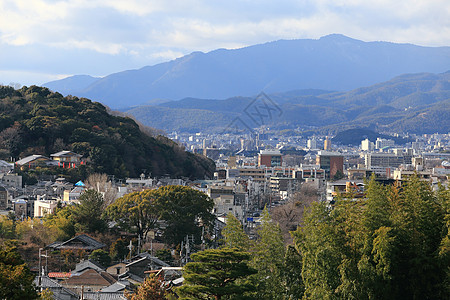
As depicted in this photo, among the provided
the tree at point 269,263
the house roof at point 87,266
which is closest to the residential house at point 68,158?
the house roof at point 87,266

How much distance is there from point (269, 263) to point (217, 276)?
2.54 meters

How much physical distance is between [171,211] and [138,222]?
1.54 metres

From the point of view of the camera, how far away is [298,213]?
4494 centimetres

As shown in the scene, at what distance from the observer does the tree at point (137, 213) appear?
35469 millimetres

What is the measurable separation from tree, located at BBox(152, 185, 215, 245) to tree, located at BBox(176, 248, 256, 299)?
14.0m

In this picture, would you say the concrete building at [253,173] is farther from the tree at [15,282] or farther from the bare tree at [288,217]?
→ the tree at [15,282]

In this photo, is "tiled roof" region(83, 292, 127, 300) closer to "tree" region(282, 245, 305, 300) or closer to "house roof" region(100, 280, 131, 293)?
"house roof" region(100, 280, 131, 293)

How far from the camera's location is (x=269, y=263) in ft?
72.6

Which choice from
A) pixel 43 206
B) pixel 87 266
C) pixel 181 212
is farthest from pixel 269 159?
pixel 87 266

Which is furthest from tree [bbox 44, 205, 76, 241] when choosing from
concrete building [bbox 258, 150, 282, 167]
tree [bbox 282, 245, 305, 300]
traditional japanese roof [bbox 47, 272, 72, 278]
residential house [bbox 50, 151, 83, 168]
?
concrete building [bbox 258, 150, 282, 167]

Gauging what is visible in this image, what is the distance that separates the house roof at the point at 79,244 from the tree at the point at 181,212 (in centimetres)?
352

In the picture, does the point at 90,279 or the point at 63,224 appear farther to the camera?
the point at 63,224

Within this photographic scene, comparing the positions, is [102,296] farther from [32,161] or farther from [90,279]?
[32,161]

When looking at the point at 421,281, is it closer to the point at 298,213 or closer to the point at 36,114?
the point at 298,213
